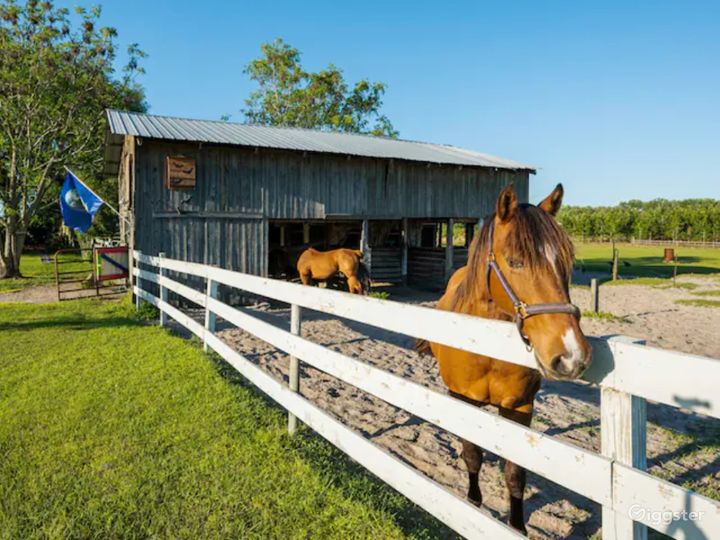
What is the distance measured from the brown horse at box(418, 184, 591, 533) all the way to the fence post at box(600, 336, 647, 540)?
171 mm

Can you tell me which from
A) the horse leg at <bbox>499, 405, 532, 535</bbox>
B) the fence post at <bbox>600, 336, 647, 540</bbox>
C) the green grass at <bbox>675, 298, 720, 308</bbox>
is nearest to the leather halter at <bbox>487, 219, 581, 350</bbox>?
the fence post at <bbox>600, 336, 647, 540</bbox>

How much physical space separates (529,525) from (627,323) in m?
9.08

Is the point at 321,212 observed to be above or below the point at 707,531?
above

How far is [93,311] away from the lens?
33.7ft

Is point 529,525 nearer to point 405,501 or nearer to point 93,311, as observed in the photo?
point 405,501

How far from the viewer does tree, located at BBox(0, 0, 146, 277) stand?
57.0ft

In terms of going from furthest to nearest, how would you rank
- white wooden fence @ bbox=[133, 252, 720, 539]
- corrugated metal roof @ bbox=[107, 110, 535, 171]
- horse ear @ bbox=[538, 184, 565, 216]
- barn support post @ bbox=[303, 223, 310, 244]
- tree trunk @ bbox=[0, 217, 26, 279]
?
1. barn support post @ bbox=[303, 223, 310, 244]
2. tree trunk @ bbox=[0, 217, 26, 279]
3. corrugated metal roof @ bbox=[107, 110, 535, 171]
4. horse ear @ bbox=[538, 184, 565, 216]
5. white wooden fence @ bbox=[133, 252, 720, 539]

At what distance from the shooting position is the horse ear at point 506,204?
2197mm

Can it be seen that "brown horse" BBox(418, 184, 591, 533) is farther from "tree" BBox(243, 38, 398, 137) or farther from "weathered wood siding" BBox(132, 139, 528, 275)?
"tree" BBox(243, 38, 398, 137)

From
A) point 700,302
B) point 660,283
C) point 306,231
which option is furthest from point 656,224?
point 306,231

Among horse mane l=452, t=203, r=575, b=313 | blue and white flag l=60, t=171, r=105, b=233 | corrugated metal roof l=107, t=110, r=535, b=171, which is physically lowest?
horse mane l=452, t=203, r=575, b=313

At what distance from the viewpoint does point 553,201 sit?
2.53 meters

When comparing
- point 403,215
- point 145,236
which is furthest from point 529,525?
point 403,215

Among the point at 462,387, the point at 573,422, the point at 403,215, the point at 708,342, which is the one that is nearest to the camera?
the point at 462,387
